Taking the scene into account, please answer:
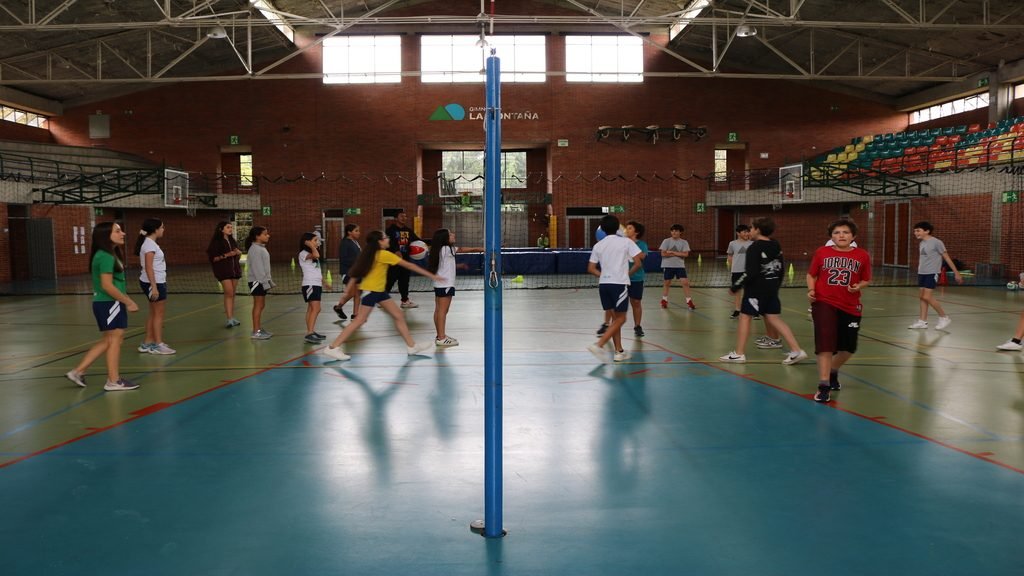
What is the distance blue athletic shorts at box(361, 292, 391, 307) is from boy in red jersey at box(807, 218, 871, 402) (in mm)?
4818

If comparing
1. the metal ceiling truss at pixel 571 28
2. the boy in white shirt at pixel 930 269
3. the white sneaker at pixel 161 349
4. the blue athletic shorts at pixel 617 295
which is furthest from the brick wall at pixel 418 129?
the blue athletic shorts at pixel 617 295

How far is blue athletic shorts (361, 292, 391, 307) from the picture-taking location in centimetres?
885

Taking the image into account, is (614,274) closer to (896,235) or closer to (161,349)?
(161,349)

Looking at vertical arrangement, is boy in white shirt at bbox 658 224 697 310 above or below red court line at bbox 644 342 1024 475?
above

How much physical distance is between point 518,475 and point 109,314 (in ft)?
14.9

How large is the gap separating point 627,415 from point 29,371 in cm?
682

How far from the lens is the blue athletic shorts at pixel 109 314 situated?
7012mm

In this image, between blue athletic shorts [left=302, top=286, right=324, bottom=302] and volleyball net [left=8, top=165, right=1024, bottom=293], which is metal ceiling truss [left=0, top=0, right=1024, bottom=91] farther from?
blue athletic shorts [left=302, top=286, right=324, bottom=302]

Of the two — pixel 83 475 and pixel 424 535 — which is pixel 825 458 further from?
pixel 83 475

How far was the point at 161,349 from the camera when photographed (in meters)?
9.62

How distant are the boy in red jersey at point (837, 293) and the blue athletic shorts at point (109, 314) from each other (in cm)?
630

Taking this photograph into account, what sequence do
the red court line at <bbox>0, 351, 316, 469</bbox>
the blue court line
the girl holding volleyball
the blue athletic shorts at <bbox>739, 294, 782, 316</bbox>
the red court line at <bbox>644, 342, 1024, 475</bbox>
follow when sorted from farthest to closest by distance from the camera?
1. the girl holding volleyball
2. the blue athletic shorts at <bbox>739, 294, 782, 316</bbox>
3. the blue court line
4. the red court line at <bbox>0, 351, 316, 469</bbox>
5. the red court line at <bbox>644, 342, 1024, 475</bbox>

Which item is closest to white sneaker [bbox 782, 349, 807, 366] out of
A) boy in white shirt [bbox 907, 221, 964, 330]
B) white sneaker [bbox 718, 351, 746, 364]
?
white sneaker [bbox 718, 351, 746, 364]

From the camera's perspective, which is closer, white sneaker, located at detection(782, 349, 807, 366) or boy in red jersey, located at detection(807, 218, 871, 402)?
boy in red jersey, located at detection(807, 218, 871, 402)
